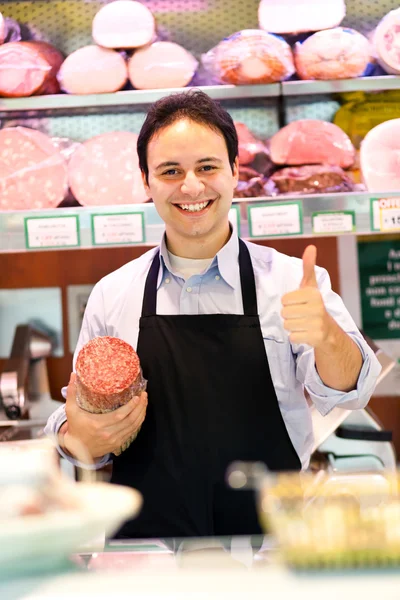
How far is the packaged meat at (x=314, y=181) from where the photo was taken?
2301 mm

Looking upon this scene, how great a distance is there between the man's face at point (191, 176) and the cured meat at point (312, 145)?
1.60ft

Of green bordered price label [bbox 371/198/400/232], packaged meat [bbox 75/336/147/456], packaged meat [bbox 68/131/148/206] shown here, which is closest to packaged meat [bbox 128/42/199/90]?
packaged meat [bbox 68/131/148/206]

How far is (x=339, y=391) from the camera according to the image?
1.74 metres

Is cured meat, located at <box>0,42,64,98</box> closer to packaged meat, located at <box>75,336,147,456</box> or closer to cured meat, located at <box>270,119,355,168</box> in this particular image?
cured meat, located at <box>270,119,355,168</box>

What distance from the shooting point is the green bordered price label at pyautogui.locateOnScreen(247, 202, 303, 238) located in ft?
7.31

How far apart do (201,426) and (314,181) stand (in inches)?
33.7

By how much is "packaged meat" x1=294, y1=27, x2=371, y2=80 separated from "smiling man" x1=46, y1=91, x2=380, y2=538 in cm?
53

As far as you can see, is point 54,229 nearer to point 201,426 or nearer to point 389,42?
point 201,426

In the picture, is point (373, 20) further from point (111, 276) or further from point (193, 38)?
point (111, 276)

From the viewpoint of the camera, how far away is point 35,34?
2607 millimetres

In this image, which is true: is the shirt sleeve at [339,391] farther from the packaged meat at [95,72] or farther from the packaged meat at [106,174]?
the packaged meat at [95,72]

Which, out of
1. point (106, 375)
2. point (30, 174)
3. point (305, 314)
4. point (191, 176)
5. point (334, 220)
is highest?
point (30, 174)

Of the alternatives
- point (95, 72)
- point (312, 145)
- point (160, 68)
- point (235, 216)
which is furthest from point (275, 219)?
point (95, 72)

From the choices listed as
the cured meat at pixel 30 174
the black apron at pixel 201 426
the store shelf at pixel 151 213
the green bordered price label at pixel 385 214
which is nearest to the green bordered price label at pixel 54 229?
the store shelf at pixel 151 213
